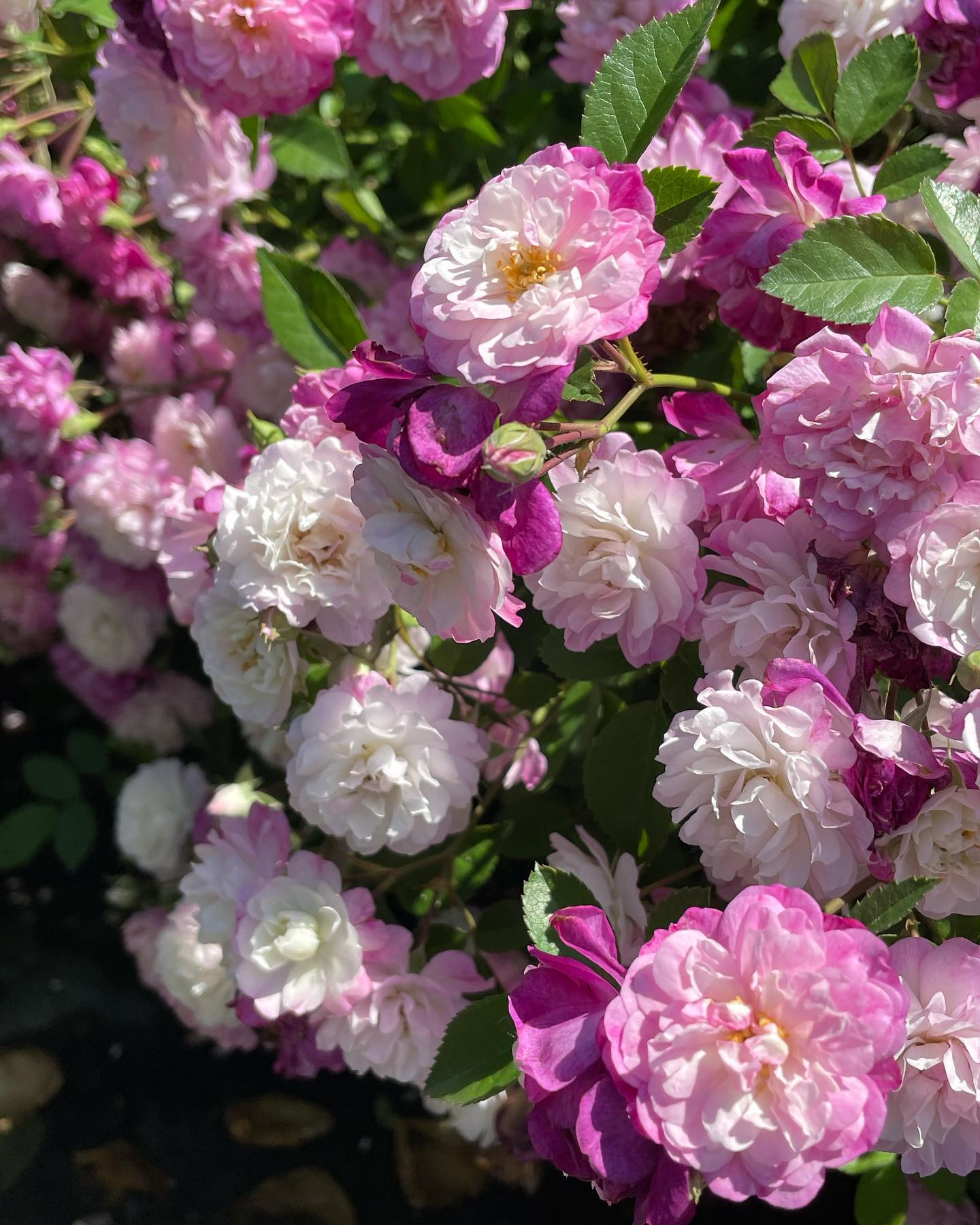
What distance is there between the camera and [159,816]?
128cm

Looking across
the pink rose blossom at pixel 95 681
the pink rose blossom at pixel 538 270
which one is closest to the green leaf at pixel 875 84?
the pink rose blossom at pixel 538 270

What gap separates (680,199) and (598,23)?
0.43 metres

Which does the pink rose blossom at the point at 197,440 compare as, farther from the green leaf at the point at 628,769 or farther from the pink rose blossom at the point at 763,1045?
the pink rose blossom at the point at 763,1045

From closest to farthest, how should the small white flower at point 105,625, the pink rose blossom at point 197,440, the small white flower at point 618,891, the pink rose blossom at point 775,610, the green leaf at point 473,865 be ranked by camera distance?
the pink rose blossom at point 775,610 → the small white flower at point 618,891 → the green leaf at point 473,865 → the pink rose blossom at point 197,440 → the small white flower at point 105,625

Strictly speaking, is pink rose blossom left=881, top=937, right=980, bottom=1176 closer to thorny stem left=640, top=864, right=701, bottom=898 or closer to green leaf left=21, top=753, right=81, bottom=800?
thorny stem left=640, top=864, right=701, bottom=898

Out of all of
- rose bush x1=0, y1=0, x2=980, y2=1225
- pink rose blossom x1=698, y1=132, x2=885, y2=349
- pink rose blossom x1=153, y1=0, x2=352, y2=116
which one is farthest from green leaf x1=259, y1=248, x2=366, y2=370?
pink rose blossom x1=698, y1=132, x2=885, y2=349

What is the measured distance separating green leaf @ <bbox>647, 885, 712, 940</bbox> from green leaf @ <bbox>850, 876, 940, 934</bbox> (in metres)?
0.12

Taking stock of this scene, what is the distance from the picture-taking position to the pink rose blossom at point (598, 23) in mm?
955

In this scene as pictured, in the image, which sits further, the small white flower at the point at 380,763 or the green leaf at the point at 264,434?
the green leaf at the point at 264,434

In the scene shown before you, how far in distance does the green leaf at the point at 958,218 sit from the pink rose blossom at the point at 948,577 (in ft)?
0.63

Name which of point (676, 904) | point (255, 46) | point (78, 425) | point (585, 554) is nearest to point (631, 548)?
point (585, 554)

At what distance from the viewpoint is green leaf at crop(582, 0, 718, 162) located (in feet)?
2.24

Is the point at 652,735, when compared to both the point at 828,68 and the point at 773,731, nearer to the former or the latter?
the point at 773,731

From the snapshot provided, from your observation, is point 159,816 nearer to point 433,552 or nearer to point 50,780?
point 50,780
